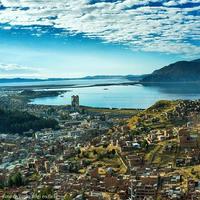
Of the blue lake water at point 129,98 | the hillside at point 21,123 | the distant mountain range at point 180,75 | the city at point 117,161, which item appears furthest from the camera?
the distant mountain range at point 180,75

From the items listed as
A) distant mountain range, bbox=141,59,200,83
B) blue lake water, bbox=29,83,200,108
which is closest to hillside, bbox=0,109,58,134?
blue lake water, bbox=29,83,200,108

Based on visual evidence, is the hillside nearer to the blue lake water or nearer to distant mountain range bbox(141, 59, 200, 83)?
the blue lake water

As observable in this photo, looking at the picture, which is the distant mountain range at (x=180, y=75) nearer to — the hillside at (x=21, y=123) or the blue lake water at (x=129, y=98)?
the blue lake water at (x=129, y=98)

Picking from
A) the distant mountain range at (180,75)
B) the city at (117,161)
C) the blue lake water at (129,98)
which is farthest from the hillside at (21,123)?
the distant mountain range at (180,75)

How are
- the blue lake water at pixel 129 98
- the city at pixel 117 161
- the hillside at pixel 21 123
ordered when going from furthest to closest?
the blue lake water at pixel 129 98 < the hillside at pixel 21 123 < the city at pixel 117 161

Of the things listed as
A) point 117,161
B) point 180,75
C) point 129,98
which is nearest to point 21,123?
point 117,161

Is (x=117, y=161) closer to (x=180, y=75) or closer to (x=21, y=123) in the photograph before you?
(x=21, y=123)

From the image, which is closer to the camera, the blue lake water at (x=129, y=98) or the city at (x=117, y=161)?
the city at (x=117, y=161)

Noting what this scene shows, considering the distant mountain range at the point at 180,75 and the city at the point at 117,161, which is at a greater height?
the distant mountain range at the point at 180,75

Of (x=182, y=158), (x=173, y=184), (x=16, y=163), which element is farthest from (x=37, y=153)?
(x=173, y=184)

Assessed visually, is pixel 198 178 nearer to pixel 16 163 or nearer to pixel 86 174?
pixel 86 174

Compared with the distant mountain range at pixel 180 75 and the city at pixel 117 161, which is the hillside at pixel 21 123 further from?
the distant mountain range at pixel 180 75
